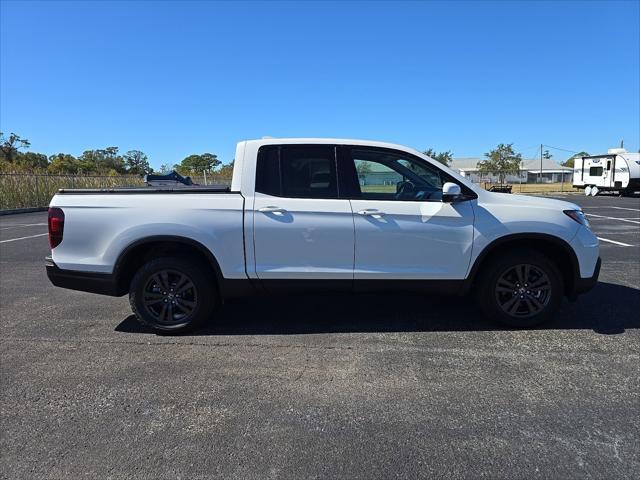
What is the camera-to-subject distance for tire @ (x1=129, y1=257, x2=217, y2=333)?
4363 mm

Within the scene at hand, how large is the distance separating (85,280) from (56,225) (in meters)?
0.59

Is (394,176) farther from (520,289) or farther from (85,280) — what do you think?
(85,280)

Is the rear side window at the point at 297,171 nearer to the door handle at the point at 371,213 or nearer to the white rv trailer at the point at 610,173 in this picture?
the door handle at the point at 371,213

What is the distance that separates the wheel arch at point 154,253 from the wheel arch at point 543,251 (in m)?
2.53

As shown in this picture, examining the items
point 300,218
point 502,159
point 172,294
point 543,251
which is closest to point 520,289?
point 543,251

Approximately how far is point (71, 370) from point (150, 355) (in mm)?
619

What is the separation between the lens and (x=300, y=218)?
4.23 meters

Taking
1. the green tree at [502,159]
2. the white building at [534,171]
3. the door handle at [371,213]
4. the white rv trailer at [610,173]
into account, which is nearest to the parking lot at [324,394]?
the door handle at [371,213]

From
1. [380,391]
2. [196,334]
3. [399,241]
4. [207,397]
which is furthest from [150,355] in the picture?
[399,241]

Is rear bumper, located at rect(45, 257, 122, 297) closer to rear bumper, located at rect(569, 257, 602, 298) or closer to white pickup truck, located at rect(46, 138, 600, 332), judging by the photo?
white pickup truck, located at rect(46, 138, 600, 332)

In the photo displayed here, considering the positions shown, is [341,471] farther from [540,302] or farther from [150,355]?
[540,302]

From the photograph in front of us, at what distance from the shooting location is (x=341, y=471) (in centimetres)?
248

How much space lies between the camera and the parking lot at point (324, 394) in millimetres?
2568

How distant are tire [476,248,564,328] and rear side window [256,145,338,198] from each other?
178 centimetres
